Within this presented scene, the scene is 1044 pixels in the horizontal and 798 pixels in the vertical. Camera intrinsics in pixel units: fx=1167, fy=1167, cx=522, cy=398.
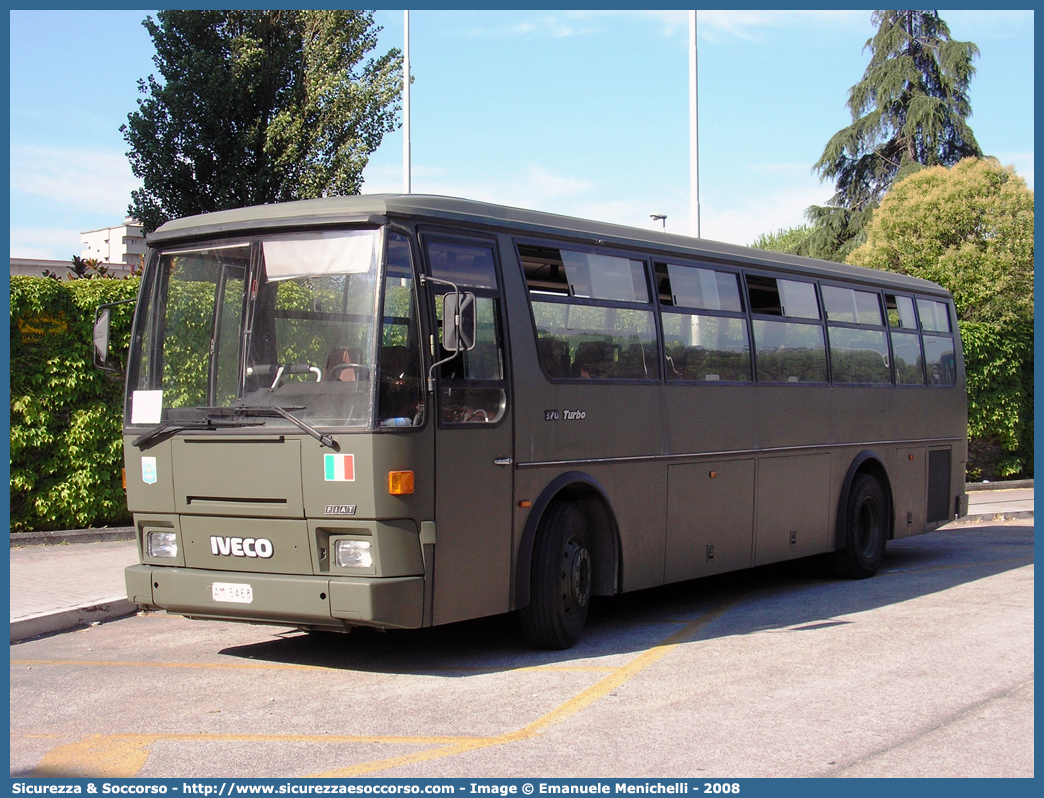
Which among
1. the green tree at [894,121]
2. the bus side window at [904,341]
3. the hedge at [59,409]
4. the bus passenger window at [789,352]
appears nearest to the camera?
the bus passenger window at [789,352]

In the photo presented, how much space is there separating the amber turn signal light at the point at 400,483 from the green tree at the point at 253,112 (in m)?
17.2

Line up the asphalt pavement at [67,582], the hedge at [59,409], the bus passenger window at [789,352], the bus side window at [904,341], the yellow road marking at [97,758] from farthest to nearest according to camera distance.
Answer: the bus side window at [904,341] → the hedge at [59,409] → the bus passenger window at [789,352] → the asphalt pavement at [67,582] → the yellow road marking at [97,758]

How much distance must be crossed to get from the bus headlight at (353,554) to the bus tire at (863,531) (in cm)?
671

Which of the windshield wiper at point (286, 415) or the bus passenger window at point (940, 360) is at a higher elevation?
the bus passenger window at point (940, 360)

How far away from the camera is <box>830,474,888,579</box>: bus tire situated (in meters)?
12.5

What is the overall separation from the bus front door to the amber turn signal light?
0.24 m

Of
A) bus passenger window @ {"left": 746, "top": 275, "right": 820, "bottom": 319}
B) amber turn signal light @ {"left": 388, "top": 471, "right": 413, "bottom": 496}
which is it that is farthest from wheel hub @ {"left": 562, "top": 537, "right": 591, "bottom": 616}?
bus passenger window @ {"left": 746, "top": 275, "right": 820, "bottom": 319}

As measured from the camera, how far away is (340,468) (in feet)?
23.7

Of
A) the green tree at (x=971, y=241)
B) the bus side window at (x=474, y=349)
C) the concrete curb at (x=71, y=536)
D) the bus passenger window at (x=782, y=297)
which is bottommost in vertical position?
the concrete curb at (x=71, y=536)

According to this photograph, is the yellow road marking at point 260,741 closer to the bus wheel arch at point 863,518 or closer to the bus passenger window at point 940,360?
the bus wheel arch at point 863,518

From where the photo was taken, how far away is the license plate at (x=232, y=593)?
7.56 meters

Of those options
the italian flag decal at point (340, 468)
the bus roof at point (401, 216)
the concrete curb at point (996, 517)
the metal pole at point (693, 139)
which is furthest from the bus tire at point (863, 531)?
the metal pole at point (693, 139)

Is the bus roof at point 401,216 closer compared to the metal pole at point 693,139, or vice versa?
the bus roof at point 401,216

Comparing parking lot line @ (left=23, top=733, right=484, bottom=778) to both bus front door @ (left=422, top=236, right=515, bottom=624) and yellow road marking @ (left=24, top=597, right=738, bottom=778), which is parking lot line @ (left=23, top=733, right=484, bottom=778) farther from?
bus front door @ (left=422, top=236, right=515, bottom=624)
